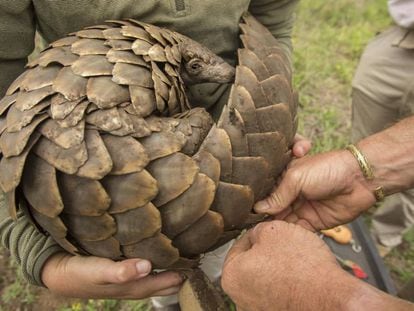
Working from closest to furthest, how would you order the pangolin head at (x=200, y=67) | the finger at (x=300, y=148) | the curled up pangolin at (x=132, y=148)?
1. the curled up pangolin at (x=132, y=148)
2. the pangolin head at (x=200, y=67)
3. the finger at (x=300, y=148)

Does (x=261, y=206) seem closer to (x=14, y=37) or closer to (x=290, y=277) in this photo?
(x=290, y=277)

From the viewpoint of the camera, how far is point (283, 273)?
0.98m

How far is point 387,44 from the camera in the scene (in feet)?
6.27

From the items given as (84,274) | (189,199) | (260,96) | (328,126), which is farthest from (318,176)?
(328,126)

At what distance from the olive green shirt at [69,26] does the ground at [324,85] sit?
87 cm

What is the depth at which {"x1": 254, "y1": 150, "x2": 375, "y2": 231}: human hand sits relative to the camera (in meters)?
1.08

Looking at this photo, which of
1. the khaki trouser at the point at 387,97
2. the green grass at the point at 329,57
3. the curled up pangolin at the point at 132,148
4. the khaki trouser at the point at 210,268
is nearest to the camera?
the curled up pangolin at the point at 132,148

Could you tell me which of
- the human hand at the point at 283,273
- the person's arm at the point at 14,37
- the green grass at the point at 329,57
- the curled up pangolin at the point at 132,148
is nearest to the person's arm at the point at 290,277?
the human hand at the point at 283,273

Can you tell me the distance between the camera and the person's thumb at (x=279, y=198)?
1.03 meters

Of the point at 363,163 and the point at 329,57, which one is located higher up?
the point at 363,163

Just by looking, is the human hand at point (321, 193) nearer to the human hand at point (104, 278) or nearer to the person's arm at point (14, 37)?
the human hand at point (104, 278)

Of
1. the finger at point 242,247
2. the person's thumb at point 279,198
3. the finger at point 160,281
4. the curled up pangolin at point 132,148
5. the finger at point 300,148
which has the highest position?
the curled up pangolin at point 132,148

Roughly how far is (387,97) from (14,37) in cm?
148

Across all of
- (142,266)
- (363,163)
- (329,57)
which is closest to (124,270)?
(142,266)
